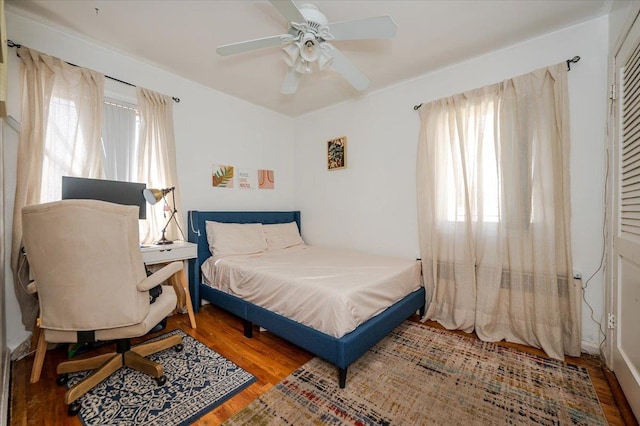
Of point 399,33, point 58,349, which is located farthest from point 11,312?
point 399,33

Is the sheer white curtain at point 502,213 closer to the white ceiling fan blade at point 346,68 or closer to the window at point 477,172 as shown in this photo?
the window at point 477,172


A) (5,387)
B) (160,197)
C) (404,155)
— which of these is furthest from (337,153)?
(5,387)

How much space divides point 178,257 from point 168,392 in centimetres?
120

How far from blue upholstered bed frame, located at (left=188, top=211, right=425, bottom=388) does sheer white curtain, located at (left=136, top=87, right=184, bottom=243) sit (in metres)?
0.29

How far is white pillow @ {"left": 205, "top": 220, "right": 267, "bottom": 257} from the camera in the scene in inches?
114

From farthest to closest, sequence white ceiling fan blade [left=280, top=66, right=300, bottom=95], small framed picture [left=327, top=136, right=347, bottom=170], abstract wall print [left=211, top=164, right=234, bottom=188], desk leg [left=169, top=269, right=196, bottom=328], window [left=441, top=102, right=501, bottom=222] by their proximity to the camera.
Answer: small framed picture [left=327, top=136, right=347, bottom=170] → abstract wall print [left=211, top=164, right=234, bottom=188] → desk leg [left=169, top=269, right=196, bottom=328] → window [left=441, top=102, right=501, bottom=222] → white ceiling fan blade [left=280, top=66, right=300, bottom=95]

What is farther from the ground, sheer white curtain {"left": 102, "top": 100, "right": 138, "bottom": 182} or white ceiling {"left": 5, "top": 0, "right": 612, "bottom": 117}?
white ceiling {"left": 5, "top": 0, "right": 612, "bottom": 117}

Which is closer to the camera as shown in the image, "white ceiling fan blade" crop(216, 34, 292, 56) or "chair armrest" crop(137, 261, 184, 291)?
"chair armrest" crop(137, 261, 184, 291)

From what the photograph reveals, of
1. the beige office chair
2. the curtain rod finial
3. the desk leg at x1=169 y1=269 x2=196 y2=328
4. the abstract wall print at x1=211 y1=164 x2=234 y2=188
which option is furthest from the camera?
the abstract wall print at x1=211 y1=164 x2=234 y2=188

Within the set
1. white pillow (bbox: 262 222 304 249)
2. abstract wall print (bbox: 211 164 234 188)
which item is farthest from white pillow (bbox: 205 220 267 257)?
abstract wall print (bbox: 211 164 234 188)

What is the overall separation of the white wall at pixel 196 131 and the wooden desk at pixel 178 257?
54 cm

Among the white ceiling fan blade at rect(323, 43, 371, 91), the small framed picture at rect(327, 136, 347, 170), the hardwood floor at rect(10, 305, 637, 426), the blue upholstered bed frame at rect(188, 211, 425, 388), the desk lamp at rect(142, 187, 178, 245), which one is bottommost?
the hardwood floor at rect(10, 305, 637, 426)

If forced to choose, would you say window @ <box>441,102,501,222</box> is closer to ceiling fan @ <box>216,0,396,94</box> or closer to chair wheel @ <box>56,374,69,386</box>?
ceiling fan @ <box>216,0,396,94</box>

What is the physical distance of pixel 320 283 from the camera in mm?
1918
